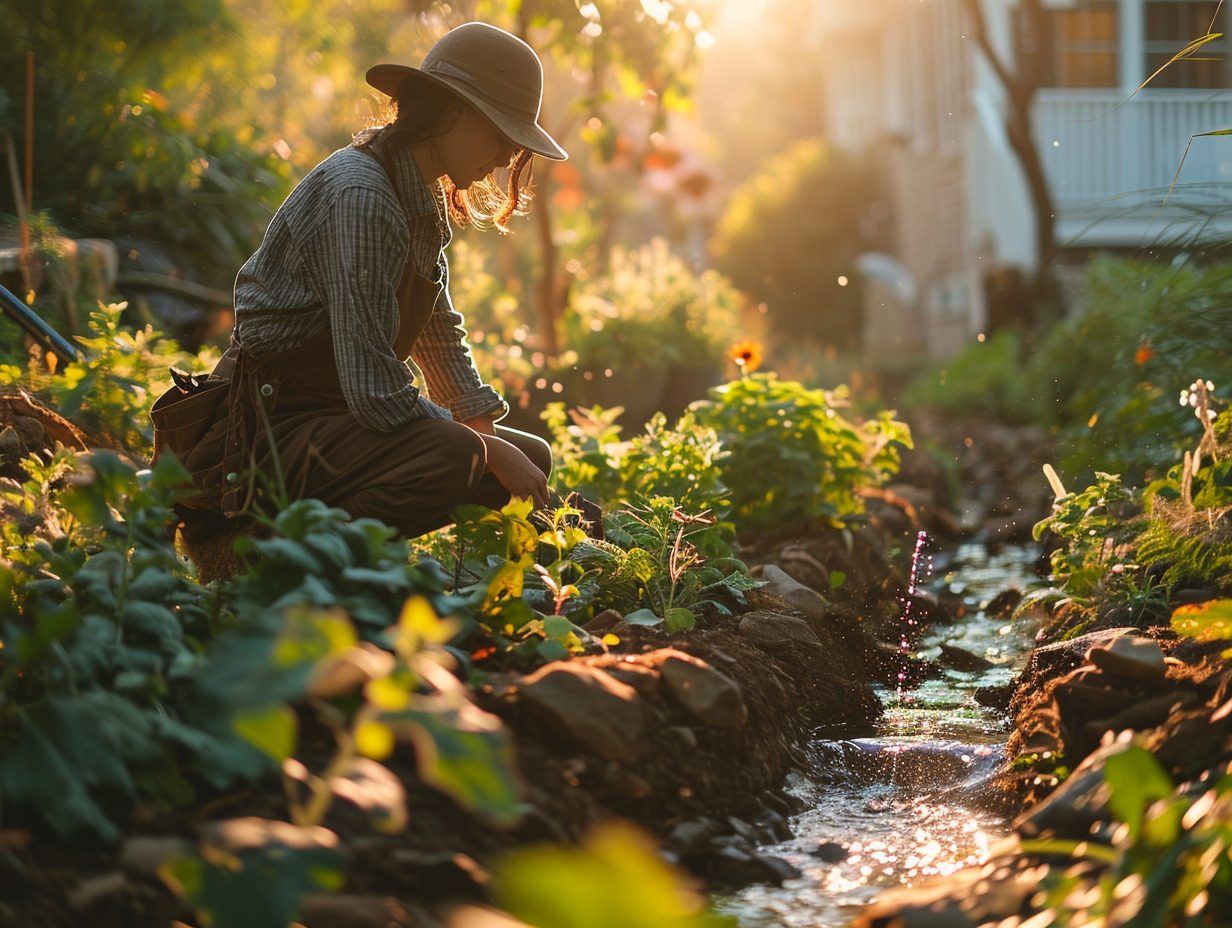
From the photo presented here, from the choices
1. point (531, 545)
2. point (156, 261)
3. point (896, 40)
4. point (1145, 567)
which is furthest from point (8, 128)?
point (896, 40)

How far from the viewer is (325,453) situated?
2.62m

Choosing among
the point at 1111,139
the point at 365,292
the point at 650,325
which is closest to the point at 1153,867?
the point at 365,292

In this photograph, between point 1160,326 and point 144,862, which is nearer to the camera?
point 144,862

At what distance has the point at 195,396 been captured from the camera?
8.96ft

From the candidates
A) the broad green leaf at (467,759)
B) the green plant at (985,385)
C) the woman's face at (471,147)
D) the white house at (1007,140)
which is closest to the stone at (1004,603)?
the woman's face at (471,147)

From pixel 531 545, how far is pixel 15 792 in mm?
1173

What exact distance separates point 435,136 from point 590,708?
1.50 m

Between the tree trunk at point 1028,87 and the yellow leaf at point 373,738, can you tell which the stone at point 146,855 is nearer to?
the yellow leaf at point 373,738

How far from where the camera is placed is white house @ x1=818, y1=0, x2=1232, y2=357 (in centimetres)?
1243

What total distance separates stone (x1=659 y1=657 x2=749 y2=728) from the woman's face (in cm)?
133

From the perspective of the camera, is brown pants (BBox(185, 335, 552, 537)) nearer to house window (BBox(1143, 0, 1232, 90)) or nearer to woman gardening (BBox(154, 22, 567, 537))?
woman gardening (BBox(154, 22, 567, 537))

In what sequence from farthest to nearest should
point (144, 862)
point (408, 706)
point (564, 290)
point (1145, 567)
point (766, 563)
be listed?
point (564, 290) < point (766, 563) < point (1145, 567) < point (144, 862) < point (408, 706)

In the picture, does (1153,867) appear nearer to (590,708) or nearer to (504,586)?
(590,708)

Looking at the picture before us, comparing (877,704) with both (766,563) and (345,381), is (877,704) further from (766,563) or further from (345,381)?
(345,381)
